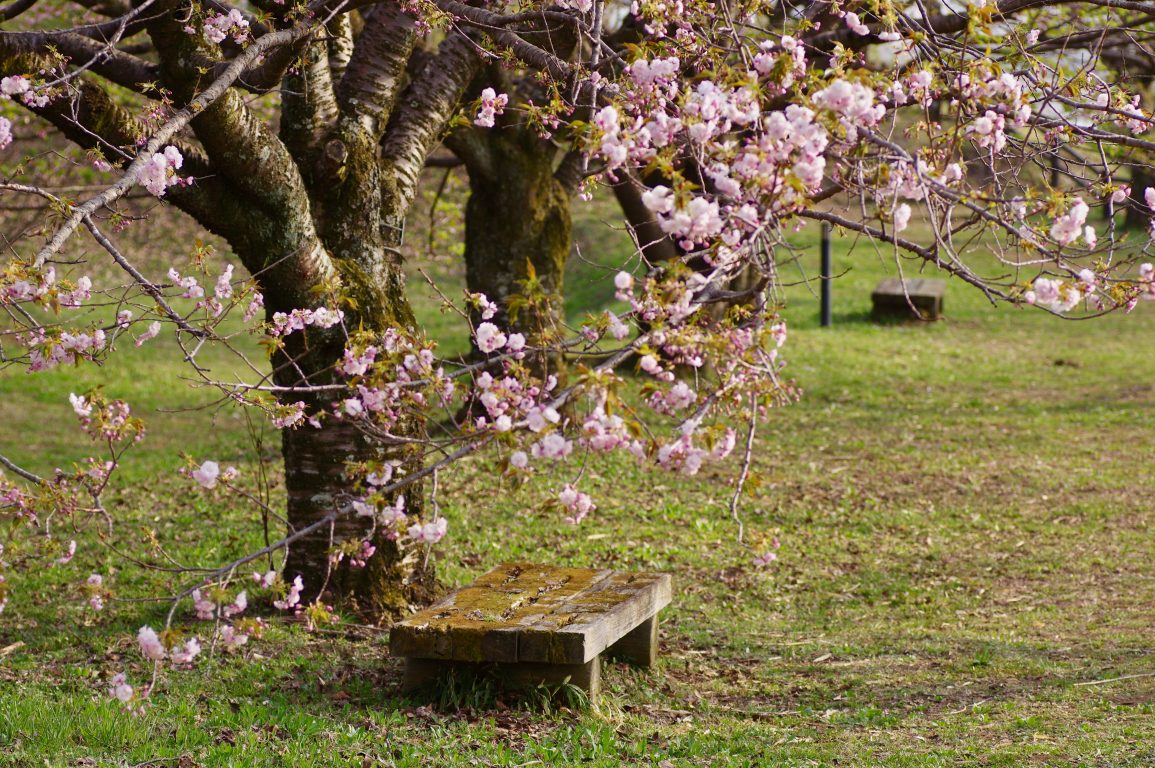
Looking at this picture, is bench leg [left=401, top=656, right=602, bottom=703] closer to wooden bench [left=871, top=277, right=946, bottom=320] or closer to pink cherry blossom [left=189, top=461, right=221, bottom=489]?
pink cherry blossom [left=189, top=461, right=221, bottom=489]

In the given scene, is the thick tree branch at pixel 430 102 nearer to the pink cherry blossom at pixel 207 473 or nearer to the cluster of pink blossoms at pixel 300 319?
the cluster of pink blossoms at pixel 300 319

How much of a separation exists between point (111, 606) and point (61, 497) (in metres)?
3.58

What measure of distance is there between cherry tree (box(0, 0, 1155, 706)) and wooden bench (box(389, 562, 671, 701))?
719 millimetres

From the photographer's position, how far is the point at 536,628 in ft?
16.8

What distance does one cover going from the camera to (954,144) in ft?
12.3

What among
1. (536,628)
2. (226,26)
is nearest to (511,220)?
(226,26)

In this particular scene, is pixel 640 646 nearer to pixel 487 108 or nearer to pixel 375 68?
pixel 487 108

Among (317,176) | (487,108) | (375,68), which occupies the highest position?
(375,68)

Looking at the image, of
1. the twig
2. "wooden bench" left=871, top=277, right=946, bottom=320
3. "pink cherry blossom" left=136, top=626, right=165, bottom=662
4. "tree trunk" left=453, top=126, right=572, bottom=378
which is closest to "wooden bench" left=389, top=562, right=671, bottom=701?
"pink cherry blossom" left=136, top=626, right=165, bottom=662

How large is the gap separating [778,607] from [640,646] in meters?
2.01

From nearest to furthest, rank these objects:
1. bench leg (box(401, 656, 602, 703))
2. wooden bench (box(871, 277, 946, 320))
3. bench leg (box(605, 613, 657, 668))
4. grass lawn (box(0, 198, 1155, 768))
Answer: grass lawn (box(0, 198, 1155, 768)), bench leg (box(401, 656, 602, 703)), bench leg (box(605, 613, 657, 668)), wooden bench (box(871, 277, 946, 320))

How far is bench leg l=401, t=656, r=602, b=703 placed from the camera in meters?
5.39

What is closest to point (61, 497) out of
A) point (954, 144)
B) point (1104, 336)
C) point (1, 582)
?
point (1, 582)

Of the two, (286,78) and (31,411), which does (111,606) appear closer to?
(286,78)
